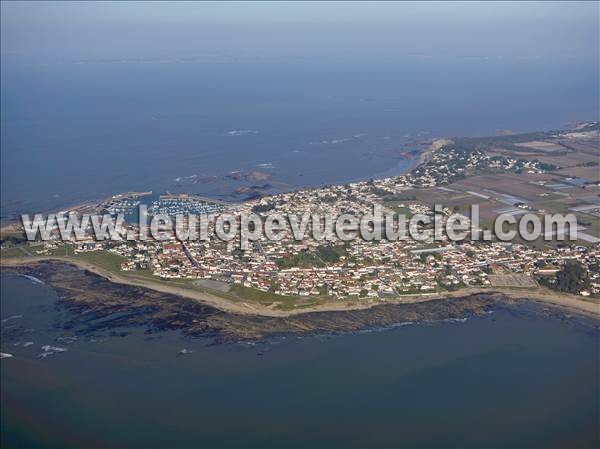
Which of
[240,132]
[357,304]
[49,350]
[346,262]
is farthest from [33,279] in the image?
[240,132]

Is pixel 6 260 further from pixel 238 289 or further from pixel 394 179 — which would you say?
pixel 394 179

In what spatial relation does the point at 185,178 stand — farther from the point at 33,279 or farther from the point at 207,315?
the point at 207,315

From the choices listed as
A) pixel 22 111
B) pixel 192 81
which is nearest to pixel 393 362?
pixel 22 111

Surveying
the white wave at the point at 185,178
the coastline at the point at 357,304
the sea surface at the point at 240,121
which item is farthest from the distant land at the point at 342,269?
the sea surface at the point at 240,121

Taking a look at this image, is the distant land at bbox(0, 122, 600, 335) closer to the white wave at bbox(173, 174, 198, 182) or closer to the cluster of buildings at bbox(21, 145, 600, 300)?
the cluster of buildings at bbox(21, 145, 600, 300)

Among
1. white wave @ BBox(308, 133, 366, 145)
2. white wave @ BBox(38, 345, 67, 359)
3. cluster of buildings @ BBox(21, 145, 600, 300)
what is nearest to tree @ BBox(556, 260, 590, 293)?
cluster of buildings @ BBox(21, 145, 600, 300)

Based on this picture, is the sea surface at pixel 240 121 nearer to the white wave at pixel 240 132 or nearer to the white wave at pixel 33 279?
the white wave at pixel 240 132

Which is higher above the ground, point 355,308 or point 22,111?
point 22,111
